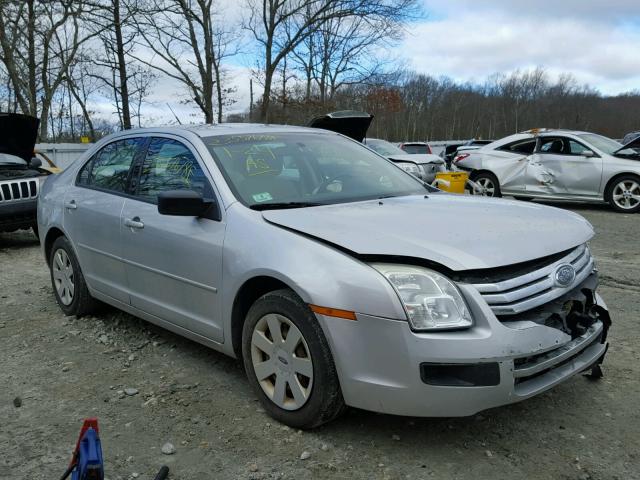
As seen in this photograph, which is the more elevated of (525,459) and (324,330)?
(324,330)

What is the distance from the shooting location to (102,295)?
4.36 meters

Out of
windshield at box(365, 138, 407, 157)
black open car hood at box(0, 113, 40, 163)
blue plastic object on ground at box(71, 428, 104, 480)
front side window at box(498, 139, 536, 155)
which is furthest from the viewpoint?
windshield at box(365, 138, 407, 157)

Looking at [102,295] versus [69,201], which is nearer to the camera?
[102,295]

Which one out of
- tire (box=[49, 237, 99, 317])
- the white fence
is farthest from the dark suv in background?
the white fence

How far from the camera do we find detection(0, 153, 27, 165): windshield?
862cm

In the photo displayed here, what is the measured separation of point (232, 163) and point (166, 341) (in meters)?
1.56

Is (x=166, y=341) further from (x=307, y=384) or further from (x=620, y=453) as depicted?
(x=620, y=453)

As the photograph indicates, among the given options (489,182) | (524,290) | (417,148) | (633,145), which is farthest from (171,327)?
(417,148)

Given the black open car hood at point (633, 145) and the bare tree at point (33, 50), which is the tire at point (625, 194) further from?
the bare tree at point (33, 50)

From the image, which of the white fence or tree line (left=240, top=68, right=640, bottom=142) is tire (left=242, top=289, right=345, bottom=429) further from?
tree line (left=240, top=68, right=640, bottom=142)

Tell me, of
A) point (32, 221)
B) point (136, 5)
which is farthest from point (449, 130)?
point (32, 221)

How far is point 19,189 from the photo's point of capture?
7969 mm

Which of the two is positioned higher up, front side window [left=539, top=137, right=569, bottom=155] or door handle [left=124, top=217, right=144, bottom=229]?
front side window [left=539, top=137, right=569, bottom=155]

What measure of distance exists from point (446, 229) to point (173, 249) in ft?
5.38
